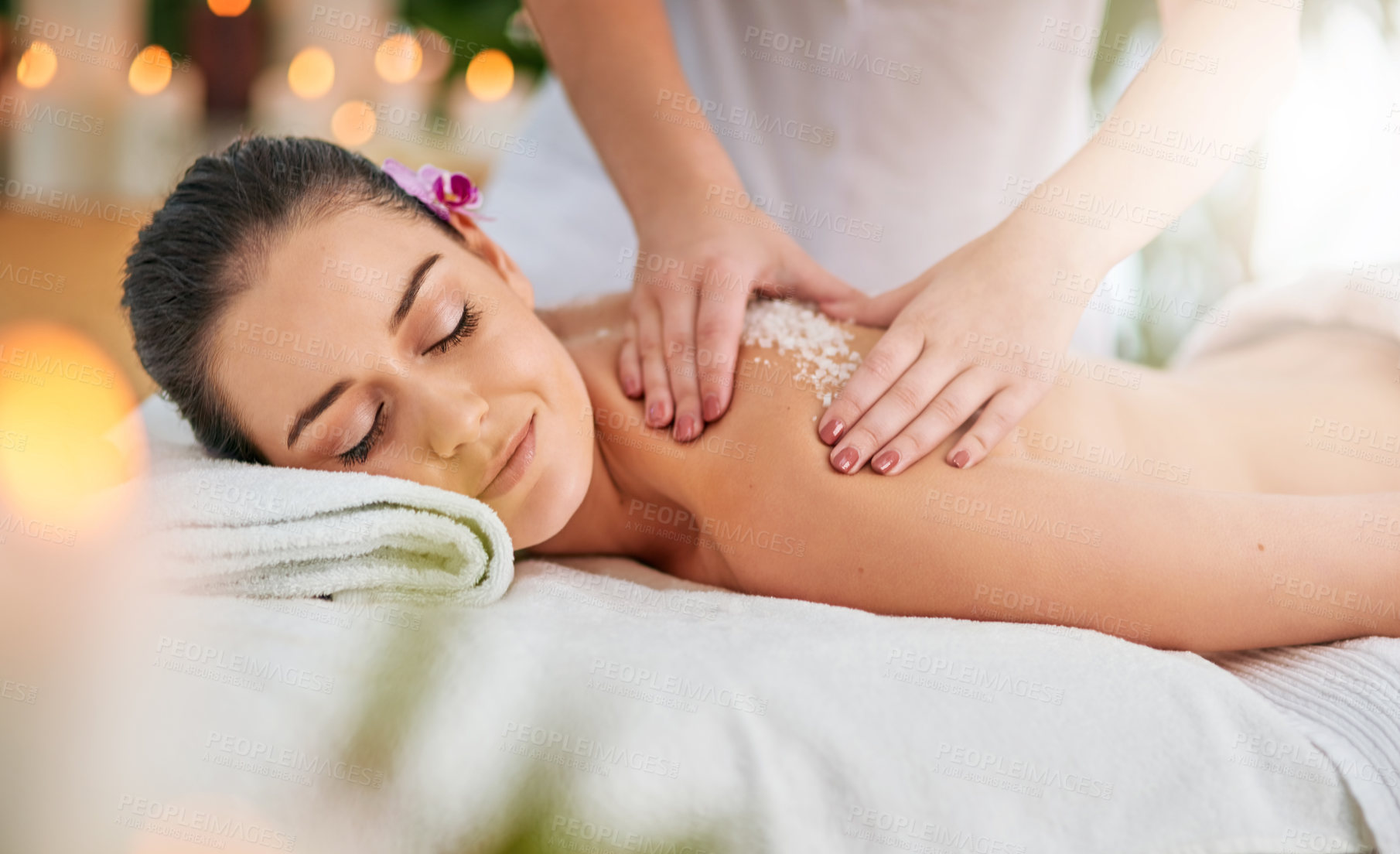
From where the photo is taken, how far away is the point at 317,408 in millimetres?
987

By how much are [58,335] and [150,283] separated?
3.79 feet

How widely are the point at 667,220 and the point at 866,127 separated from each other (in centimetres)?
57

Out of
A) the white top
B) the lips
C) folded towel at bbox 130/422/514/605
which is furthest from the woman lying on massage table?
the white top

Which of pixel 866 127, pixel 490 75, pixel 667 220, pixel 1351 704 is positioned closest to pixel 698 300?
pixel 667 220

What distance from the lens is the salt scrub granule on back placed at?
1107mm

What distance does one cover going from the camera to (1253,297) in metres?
1.59

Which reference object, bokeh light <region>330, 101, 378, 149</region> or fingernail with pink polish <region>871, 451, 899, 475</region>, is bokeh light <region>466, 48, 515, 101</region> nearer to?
bokeh light <region>330, 101, 378, 149</region>

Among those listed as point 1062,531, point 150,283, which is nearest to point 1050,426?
point 1062,531

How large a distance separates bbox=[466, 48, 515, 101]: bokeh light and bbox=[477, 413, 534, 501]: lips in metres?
1.70

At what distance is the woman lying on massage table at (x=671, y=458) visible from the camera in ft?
3.05

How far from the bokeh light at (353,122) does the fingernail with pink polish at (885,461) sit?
2487 millimetres

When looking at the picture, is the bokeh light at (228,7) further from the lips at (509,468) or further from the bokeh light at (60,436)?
the lips at (509,468)

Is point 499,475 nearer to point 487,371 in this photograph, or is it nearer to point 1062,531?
point 487,371

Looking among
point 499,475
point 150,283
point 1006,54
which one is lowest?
point 499,475
